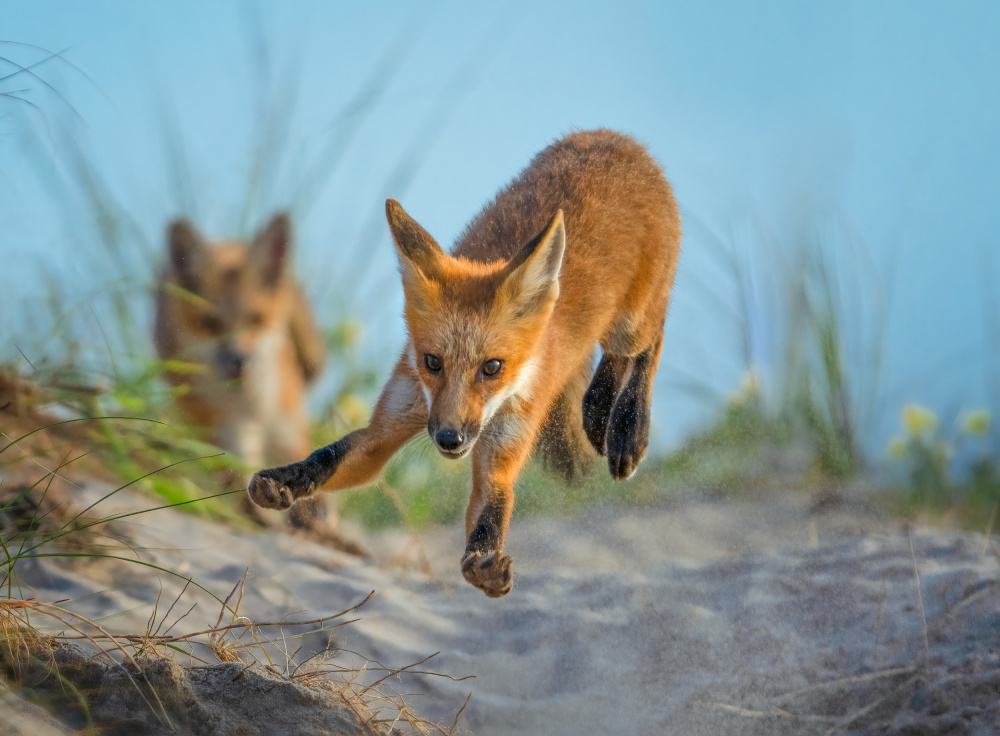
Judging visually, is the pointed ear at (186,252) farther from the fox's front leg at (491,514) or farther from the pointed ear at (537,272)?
the pointed ear at (537,272)

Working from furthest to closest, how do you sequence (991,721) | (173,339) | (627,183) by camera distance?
(173,339)
(627,183)
(991,721)

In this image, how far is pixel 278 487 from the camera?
11.2 ft

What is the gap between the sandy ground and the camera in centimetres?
507

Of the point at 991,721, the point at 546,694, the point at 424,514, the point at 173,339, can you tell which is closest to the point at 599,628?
the point at 546,694

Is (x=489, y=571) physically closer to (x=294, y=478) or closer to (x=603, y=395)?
(x=294, y=478)

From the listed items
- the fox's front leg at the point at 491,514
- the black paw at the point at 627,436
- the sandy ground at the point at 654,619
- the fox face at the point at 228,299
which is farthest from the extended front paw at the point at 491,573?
the fox face at the point at 228,299

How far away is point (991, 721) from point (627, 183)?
11.7 feet

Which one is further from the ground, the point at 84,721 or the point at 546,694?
the point at 546,694

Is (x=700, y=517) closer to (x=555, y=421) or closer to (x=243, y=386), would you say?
(x=555, y=421)

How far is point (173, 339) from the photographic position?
29.5 ft

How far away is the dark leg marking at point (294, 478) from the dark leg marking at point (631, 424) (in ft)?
6.60

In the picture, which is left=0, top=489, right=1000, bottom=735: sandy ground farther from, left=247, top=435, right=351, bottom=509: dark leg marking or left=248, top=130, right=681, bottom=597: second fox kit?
left=248, top=130, right=681, bottom=597: second fox kit

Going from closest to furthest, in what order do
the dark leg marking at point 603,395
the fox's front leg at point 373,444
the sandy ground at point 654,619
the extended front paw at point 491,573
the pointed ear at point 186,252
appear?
the extended front paw at point 491,573
the fox's front leg at point 373,444
the sandy ground at point 654,619
the dark leg marking at point 603,395
the pointed ear at point 186,252

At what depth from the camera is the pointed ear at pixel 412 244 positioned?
3555 millimetres
